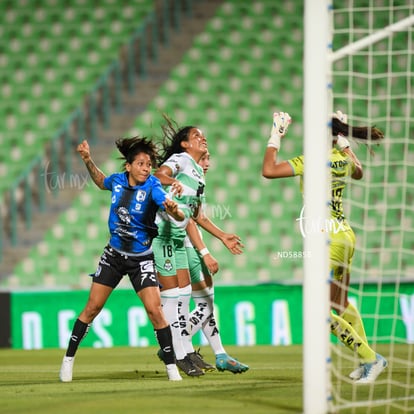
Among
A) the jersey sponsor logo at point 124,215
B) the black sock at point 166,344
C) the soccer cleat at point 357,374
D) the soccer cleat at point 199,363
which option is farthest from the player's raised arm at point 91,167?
the soccer cleat at point 357,374

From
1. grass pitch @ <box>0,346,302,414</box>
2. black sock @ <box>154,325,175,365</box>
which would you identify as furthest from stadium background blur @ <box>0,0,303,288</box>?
black sock @ <box>154,325,175,365</box>

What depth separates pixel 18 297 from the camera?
34.5ft

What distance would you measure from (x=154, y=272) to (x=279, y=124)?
1.52 metres

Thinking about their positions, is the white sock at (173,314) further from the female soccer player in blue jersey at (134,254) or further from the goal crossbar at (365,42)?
the goal crossbar at (365,42)

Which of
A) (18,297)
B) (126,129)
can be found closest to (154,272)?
(18,297)

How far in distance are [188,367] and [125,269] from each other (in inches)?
35.8

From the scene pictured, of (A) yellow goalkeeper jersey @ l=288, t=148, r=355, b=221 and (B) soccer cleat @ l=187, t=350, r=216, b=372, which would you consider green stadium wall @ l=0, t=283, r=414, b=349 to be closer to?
(B) soccer cleat @ l=187, t=350, r=216, b=372

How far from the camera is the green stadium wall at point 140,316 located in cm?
1047

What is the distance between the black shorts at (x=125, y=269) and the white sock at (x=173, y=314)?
1.51 feet

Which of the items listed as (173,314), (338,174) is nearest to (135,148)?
(173,314)

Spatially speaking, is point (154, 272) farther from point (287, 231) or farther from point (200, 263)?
point (287, 231)

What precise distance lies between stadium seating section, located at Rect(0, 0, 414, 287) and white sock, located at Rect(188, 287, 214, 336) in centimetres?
465

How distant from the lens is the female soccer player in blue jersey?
248 inches

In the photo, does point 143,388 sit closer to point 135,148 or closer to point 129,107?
point 135,148
